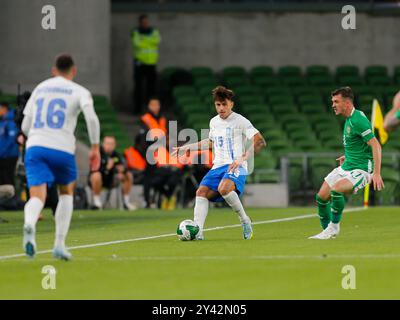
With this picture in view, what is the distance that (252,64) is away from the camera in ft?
120

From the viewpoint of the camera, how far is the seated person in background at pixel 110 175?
1043 inches

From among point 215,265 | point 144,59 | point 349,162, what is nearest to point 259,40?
point 144,59

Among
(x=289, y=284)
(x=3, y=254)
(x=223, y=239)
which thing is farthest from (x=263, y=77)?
(x=289, y=284)

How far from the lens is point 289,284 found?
11461mm

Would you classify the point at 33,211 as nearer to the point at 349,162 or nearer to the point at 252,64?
the point at 349,162

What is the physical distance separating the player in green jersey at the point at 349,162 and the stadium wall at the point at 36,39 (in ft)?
55.4

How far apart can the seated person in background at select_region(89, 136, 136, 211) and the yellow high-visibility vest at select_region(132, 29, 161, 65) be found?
637 centimetres

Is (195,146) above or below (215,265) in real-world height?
above

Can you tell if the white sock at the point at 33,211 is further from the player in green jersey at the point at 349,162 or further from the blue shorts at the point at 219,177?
the player in green jersey at the point at 349,162

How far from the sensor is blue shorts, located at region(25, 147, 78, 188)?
13055 mm

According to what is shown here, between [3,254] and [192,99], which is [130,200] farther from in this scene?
[3,254]

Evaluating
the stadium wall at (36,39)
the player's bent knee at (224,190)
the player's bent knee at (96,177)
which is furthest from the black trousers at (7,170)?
the player's bent knee at (224,190)

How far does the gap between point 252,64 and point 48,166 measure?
23.9 metres

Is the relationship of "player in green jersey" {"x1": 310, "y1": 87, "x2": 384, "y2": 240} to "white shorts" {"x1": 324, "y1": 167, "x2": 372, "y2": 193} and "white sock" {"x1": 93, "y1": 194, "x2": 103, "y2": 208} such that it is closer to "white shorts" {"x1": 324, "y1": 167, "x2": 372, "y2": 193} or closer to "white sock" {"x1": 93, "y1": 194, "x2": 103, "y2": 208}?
"white shorts" {"x1": 324, "y1": 167, "x2": 372, "y2": 193}
